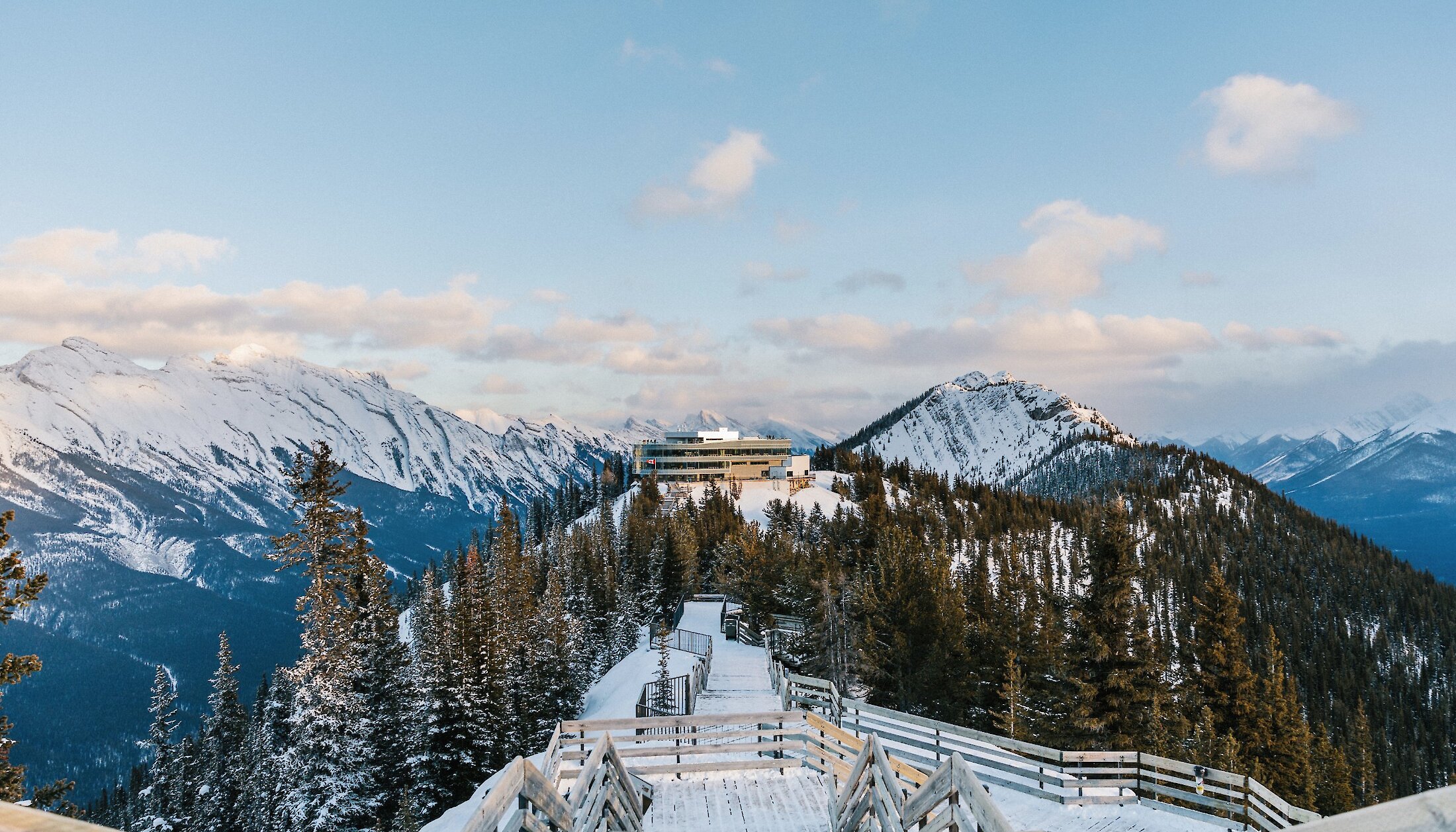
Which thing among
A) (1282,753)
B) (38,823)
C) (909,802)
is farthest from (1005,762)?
(1282,753)

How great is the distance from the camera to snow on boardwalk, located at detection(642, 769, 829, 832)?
39.9 feet

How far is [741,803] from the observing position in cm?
1332

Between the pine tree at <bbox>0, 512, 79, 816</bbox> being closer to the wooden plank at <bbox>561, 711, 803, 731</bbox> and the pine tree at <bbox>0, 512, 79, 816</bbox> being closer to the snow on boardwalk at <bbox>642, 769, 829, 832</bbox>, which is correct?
the wooden plank at <bbox>561, 711, 803, 731</bbox>

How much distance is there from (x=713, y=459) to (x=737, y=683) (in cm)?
13398

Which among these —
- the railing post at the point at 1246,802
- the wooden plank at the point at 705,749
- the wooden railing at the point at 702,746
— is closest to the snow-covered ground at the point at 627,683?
the wooden railing at the point at 702,746

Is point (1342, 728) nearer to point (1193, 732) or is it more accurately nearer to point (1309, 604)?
point (1309, 604)

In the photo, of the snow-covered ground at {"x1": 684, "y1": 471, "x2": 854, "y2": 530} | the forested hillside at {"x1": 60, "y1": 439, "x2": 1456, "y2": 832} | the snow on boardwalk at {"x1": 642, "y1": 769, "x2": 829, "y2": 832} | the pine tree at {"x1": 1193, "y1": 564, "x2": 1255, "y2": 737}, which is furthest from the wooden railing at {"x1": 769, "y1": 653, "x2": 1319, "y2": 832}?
the snow-covered ground at {"x1": 684, "y1": 471, "x2": 854, "y2": 530}

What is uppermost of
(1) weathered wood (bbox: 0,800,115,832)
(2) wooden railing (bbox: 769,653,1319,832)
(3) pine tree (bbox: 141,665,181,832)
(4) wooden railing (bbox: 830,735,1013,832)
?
(1) weathered wood (bbox: 0,800,115,832)

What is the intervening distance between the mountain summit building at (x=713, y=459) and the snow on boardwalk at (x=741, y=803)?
141992 mm

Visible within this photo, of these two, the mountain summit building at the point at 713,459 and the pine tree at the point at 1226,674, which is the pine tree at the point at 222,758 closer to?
the pine tree at the point at 1226,674

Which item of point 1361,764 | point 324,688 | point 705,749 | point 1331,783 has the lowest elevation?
point 1361,764

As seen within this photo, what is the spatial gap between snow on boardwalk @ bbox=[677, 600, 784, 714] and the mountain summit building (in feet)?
379

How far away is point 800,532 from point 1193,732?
62340 mm

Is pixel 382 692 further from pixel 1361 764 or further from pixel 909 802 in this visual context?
pixel 1361 764
